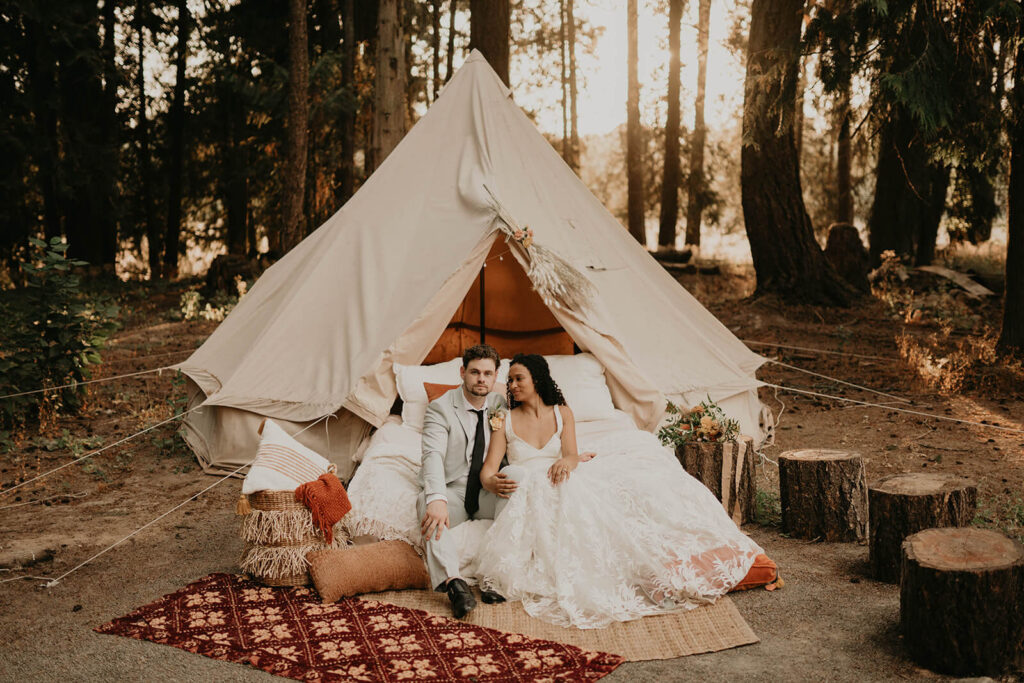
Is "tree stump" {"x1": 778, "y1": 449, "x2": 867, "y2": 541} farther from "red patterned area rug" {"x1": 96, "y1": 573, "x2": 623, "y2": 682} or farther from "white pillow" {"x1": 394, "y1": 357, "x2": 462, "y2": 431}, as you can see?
"white pillow" {"x1": 394, "y1": 357, "x2": 462, "y2": 431}

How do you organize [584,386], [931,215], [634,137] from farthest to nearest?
[634,137]
[931,215]
[584,386]

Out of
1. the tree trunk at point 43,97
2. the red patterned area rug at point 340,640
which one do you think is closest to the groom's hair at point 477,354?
the red patterned area rug at point 340,640

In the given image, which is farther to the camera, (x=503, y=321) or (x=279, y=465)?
(x=503, y=321)

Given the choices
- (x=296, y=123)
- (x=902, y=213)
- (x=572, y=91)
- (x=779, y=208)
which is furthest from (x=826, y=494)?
(x=572, y=91)

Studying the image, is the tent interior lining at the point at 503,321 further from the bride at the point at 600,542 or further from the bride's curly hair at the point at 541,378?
the bride at the point at 600,542

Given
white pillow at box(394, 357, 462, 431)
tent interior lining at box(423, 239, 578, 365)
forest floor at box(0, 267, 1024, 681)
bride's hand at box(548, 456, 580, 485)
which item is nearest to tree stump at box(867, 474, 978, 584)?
forest floor at box(0, 267, 1024, 681)

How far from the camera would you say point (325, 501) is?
3822 mm

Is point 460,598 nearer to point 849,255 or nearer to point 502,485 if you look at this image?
point 502,485

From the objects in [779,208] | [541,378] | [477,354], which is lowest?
[541,378]

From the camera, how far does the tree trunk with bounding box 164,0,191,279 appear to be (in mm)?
16516

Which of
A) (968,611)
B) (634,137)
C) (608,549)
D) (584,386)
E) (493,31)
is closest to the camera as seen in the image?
(968,611)

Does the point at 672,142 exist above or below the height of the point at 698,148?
below

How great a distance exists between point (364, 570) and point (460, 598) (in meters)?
0.48

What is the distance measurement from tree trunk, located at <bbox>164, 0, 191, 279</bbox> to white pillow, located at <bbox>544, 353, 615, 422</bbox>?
41.9ft
